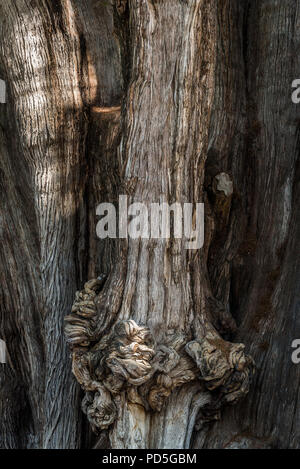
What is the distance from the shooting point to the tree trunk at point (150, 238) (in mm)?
2641

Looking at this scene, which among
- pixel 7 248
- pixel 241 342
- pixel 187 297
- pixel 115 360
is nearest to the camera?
pixel 115 360

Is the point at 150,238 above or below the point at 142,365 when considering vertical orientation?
above

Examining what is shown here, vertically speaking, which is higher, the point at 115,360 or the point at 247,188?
the point at 247,188

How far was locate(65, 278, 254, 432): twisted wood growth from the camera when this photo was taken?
2.56m

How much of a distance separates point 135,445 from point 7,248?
105 cm

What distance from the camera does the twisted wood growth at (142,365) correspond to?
8.39 ft

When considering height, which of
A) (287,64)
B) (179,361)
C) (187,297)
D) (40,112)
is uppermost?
(287,64)

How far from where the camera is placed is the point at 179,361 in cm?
261

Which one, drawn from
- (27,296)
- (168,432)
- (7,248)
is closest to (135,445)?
(168,432)

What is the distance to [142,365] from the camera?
8.30 ft

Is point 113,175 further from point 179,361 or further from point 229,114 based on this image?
point 179,361

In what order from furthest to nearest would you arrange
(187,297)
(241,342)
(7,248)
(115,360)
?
(7,248)
(241,342)
(187,297)
(115,360)

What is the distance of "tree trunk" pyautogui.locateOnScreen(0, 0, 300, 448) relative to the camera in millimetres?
2641

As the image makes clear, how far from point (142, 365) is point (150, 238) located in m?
0.48
